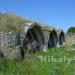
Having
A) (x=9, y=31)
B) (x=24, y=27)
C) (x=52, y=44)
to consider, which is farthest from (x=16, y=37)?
(x=52, y=44)

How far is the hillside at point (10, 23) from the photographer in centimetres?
1462

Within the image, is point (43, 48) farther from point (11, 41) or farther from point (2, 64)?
point (2, 64)

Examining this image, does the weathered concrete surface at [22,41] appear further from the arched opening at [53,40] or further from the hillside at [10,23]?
the arched opening at [53,40]

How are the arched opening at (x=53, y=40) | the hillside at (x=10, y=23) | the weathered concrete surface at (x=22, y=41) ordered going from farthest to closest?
the arched opening at (x=53, y=40)
the hillside at (x=10, y=23)
the weathered concrete surface at (x=22, y=41)

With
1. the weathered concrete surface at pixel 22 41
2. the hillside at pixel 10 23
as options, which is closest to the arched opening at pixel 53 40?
the weathered concrete surface at pixel 22 41

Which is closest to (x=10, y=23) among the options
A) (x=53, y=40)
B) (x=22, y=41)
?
(x=22, y=41)

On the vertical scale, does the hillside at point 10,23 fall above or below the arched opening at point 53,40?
above

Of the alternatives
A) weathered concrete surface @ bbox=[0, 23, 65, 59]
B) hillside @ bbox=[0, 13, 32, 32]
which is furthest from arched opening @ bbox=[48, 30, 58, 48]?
hillside @ bbox=[0, 13, 32, 32]

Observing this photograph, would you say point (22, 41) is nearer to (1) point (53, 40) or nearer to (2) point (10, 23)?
(2) point (10, 23)

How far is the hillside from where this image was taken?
48.0 feet

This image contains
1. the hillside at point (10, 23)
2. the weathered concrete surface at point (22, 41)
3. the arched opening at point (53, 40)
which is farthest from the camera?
the arched opening at point (53, 40)

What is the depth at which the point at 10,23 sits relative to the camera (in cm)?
1557

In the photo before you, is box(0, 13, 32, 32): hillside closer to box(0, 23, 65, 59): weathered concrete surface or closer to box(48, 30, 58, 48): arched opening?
box(0, 23, 65, 59): weathered concrete surface

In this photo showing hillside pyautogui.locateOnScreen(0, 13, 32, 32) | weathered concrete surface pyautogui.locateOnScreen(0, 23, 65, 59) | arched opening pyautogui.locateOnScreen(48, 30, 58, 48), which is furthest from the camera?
arched opening pyautogui.locateOnScreen(48, 30, 58, 48)
